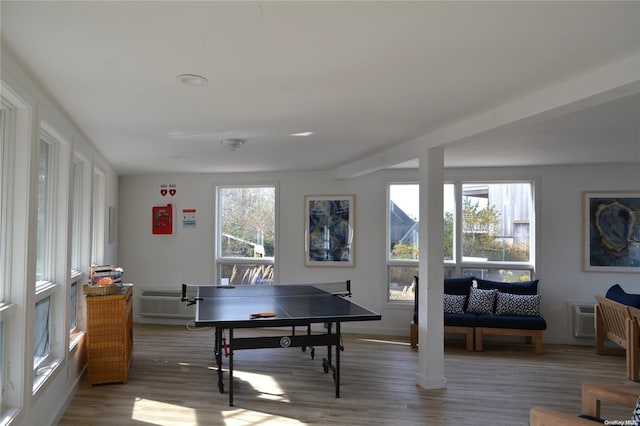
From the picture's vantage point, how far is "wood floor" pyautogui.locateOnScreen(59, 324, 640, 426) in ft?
12.3

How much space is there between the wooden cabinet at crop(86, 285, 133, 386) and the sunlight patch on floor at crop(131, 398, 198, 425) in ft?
1.72

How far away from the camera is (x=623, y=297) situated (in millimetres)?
5324

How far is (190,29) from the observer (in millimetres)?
2002

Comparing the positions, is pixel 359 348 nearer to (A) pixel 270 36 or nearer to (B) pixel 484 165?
(B) pixel 484 165

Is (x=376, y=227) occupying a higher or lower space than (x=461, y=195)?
lower

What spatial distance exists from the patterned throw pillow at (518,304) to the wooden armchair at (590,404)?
3.41m

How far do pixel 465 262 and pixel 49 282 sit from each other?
16.6ft

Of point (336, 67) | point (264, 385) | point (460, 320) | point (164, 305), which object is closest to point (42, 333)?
point (264, 385)

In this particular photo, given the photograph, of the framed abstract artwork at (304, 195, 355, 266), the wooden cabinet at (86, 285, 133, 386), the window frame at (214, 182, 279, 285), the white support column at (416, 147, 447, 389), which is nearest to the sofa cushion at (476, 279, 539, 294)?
the framed abstract artwork at (304, 195, 355, 266)

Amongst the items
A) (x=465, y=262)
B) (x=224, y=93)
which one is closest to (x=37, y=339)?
(x=224, y=93)

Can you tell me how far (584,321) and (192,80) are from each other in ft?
18.9

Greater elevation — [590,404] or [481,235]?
[481,235]

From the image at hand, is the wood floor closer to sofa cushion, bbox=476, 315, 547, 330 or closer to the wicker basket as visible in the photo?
sofa cushion, bbox=476, 315, 547, 330

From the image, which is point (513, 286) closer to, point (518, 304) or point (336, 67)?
point (518, 304)
